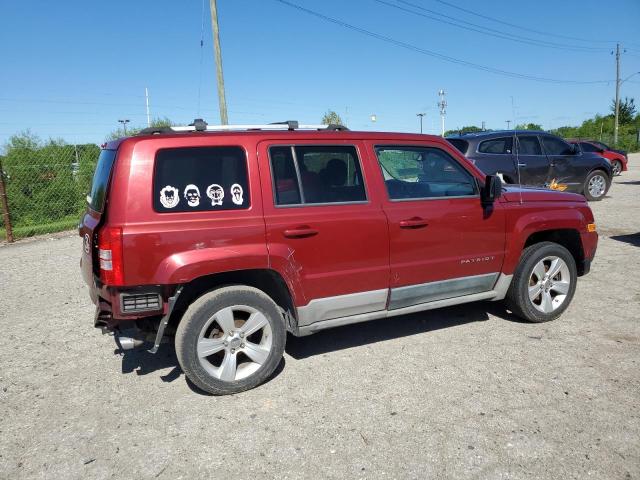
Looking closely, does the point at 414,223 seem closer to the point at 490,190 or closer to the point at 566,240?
the point at 490,190

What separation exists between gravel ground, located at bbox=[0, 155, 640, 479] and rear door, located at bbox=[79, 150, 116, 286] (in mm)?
976

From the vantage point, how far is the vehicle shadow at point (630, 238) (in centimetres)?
772

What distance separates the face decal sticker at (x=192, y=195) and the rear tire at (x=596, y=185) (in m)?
11.6

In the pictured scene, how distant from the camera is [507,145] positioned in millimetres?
Result: 10047

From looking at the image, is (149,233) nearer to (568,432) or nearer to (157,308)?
(157,308)

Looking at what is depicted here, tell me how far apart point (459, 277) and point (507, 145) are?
687cm

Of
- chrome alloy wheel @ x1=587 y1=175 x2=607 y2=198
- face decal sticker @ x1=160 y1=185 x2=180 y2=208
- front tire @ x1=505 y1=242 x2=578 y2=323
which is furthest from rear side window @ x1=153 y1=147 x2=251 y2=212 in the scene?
chrome alloy wheel @ x1=587 y1=175 x2=607 y2=198

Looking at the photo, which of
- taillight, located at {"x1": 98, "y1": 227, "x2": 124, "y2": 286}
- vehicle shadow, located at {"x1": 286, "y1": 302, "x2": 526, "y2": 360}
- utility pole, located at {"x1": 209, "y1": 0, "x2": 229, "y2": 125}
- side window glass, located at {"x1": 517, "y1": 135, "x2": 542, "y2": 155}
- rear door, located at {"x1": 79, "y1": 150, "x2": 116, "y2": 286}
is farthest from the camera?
utility pole, located at {"x1": 209, "y1": 0, "x2": 229, "y2": 125}

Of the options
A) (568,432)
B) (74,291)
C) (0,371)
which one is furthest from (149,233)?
(74,291)

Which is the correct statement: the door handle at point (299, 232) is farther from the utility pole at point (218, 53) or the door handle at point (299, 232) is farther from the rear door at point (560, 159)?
the utility pole at point (218, 53)

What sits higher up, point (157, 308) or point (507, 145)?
point (507, 145)

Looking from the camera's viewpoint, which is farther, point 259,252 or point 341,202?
point 341,202

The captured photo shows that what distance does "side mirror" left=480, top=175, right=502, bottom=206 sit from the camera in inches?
160

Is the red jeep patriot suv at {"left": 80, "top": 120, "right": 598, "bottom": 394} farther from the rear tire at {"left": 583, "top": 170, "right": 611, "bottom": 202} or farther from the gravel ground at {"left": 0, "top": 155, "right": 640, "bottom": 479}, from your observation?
the rear tire at {"left": 583, "top": 170, "right": 611, "bottom": 202}
